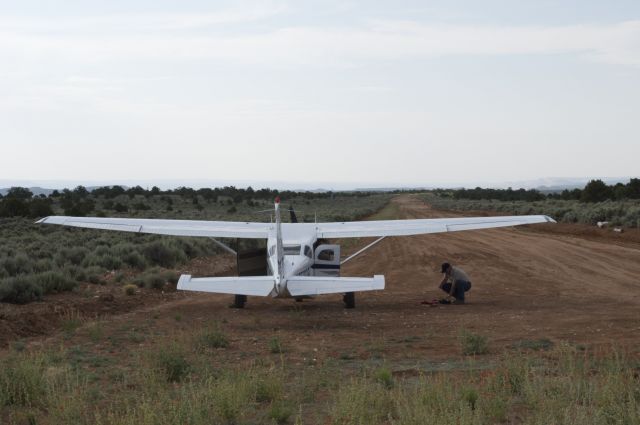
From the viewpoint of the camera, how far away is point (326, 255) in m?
14.7

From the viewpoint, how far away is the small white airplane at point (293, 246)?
11617 millimetres

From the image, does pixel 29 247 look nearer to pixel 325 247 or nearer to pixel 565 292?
pixel 325 247

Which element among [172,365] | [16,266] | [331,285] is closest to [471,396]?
[172,365]

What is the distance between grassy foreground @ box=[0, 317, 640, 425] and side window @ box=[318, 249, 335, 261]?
533 cm

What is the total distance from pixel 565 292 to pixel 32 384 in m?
11.9

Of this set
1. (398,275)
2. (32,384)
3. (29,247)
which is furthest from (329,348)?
(29,247)

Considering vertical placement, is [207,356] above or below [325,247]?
below

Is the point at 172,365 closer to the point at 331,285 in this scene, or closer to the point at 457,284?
the point at 331,285

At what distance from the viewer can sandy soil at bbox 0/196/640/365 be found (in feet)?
33.0

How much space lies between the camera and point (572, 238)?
28.4 m

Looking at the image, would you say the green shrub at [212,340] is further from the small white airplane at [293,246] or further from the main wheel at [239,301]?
the main wheel at [239,301]

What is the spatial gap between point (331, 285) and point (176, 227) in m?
5.49

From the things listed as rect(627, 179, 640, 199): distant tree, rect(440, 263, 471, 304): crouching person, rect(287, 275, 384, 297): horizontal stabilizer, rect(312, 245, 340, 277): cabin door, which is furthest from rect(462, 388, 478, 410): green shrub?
rect(627, 179, 640, 199): distant tree

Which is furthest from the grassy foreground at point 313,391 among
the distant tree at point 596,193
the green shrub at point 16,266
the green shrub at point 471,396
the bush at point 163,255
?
the distant tree at point 596,193
